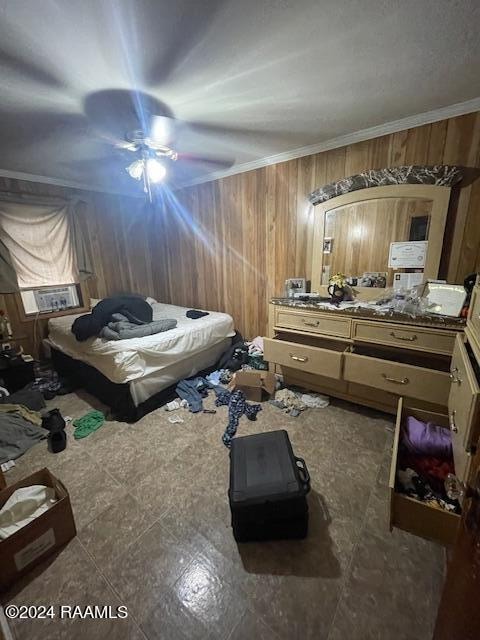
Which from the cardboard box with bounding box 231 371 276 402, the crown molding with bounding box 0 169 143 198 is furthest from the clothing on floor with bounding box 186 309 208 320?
the crown molding with bounding box 0 169 143 198

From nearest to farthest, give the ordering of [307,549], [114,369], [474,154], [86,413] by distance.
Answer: [307,549], [474,154], [114,369], [86,413]

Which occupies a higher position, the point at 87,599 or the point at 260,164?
the point at 260,164

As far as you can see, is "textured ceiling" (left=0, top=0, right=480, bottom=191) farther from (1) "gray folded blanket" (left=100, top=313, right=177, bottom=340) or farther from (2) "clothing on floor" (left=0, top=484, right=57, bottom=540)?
(2) "clothing on floor" (left=0, top=484, right=57, bottom=540)

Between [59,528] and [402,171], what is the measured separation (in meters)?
2.99

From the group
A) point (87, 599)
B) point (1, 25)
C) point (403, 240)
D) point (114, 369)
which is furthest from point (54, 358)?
point (403, 240)

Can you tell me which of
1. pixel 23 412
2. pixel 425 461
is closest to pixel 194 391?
pixel 23 412

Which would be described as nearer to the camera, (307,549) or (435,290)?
(307,549)

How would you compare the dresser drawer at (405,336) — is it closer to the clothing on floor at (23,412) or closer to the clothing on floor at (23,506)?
the clothing on floor at (23,506)

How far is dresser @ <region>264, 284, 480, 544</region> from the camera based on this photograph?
1061 mm

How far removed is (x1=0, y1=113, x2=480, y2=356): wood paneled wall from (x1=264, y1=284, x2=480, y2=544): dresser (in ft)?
2.10

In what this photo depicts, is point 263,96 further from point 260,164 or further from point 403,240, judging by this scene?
point 403,240

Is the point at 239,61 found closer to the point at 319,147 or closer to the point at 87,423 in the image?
the point at 319,147

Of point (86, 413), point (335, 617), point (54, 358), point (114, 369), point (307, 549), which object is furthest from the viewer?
point (54, 358)

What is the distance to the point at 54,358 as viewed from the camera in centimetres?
289
